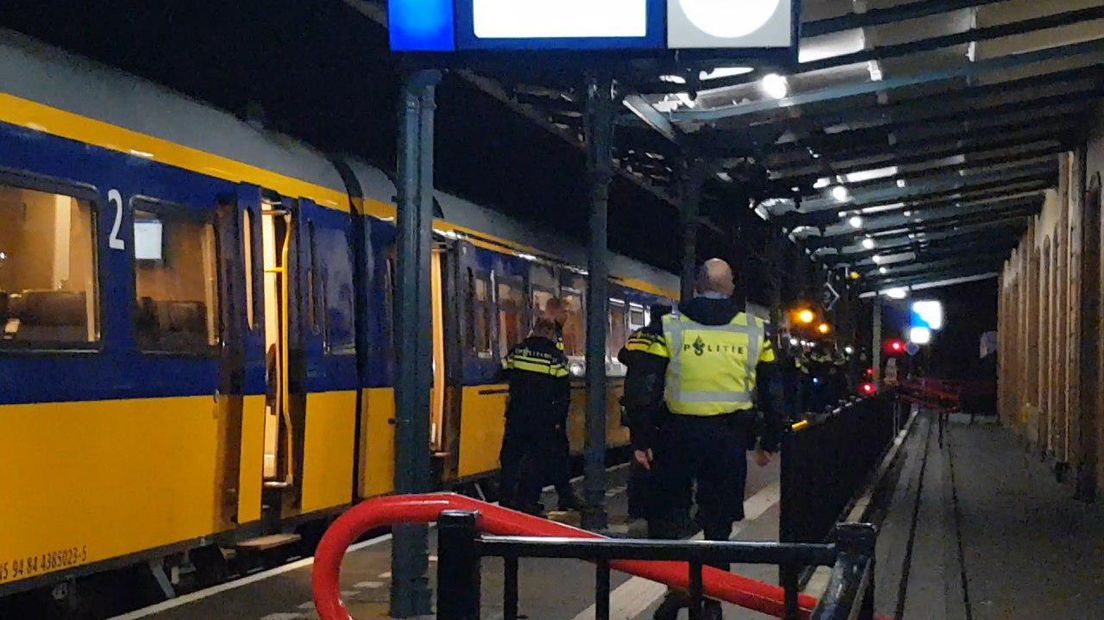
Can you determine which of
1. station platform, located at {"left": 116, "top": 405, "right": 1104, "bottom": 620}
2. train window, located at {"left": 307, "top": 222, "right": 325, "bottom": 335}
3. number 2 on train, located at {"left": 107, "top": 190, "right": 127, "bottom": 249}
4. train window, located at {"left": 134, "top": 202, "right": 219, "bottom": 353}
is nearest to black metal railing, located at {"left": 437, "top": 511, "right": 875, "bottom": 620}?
station platform, located at {"left": 116, "top": 405, "right": 1104, "bottom": 620}

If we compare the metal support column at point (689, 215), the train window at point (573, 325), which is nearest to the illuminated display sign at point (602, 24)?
the metal support column at point (689, 215)

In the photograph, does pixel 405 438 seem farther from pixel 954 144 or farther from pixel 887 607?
pixel 954 144

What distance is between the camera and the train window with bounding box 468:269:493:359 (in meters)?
14.8

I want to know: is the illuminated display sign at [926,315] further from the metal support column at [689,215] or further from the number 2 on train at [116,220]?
the number 2 on train at [116,220]

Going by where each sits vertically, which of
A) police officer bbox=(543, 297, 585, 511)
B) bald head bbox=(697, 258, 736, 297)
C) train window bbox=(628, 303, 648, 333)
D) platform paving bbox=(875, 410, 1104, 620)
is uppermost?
train window bbox=(628, 303, 648, 333)

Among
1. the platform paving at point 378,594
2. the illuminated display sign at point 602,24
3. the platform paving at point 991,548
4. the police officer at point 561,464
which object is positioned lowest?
the platform paving at point 991,548

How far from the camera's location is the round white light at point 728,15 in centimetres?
800

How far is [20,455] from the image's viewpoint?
7.43 m

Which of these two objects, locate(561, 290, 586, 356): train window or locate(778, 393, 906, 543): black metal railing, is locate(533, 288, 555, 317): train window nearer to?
locate(561, 290, 586, 356): train window

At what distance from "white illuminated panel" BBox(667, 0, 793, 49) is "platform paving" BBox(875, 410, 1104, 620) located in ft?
11.8

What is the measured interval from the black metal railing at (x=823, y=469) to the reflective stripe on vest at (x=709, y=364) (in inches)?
34.5

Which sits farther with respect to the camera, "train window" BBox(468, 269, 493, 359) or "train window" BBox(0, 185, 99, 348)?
"train window" BBox(468, 269, 493, 359)

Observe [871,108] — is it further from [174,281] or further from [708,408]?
[708,408]

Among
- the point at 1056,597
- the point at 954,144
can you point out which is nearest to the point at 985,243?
the point at 954,144
